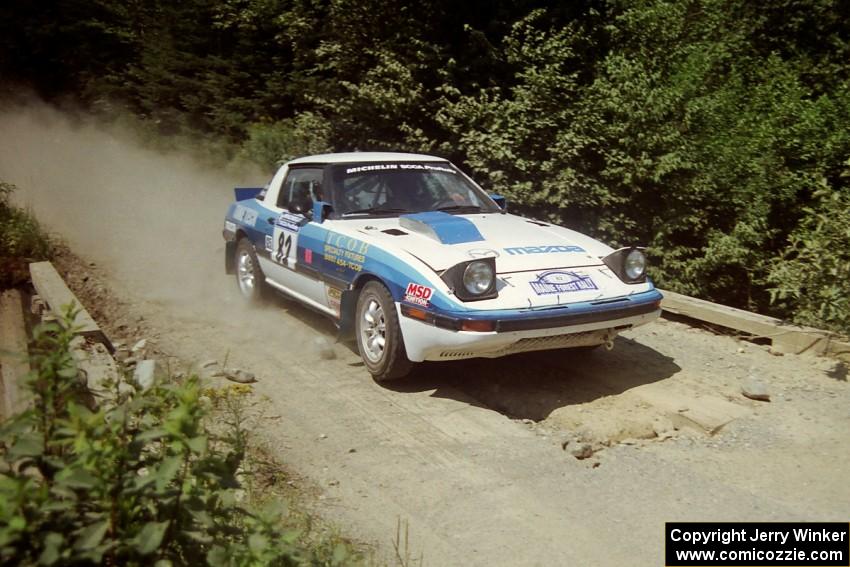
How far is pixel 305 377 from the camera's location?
5.89 meters

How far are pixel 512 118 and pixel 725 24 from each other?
4.71m

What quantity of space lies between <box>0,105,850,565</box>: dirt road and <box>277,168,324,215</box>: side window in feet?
3.78

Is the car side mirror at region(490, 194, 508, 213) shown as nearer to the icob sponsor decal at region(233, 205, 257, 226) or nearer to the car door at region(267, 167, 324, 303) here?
the car door at region(267, 167, 324, 303)

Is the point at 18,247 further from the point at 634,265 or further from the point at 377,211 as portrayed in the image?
the point at 634,265

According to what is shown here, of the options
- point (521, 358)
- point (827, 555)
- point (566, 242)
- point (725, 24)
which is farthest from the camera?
point (725, 24)

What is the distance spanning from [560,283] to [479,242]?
73cm

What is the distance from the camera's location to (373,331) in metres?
5.69

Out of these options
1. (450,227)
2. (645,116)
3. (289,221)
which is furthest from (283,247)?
(645,116)

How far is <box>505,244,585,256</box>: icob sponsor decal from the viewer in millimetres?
5531

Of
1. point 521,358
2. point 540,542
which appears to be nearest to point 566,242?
point 521,358

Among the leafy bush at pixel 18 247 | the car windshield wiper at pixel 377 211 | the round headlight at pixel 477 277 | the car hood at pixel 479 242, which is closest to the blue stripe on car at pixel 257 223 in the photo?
the car windshield wiper at pixel 377 211

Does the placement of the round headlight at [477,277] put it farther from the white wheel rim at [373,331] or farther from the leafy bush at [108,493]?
the leafy bush at [108,493]

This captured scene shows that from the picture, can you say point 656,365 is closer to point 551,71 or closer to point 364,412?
point 364,412

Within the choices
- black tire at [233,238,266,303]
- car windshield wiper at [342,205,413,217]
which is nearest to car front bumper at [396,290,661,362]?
car windshield wiper at [342,205,413,217]
